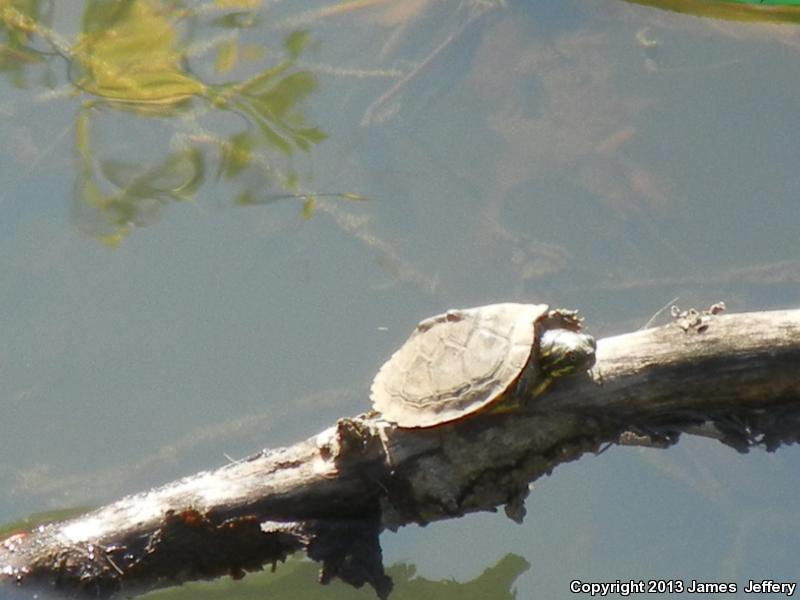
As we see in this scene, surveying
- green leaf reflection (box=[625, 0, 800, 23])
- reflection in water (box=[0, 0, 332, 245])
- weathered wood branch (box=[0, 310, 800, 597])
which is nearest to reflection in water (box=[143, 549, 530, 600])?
weathered wood branch (box=[0, 310, 800, 597])

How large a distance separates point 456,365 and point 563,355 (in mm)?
259

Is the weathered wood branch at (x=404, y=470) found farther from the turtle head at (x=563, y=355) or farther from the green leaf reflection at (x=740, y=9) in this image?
the green leaf reflection at (x=740, y=9)

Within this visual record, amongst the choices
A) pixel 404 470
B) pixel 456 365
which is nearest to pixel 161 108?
pixel 456 365

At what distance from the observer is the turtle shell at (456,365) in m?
1.86

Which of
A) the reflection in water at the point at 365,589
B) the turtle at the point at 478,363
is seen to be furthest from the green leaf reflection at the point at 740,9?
the reflection in water at the point at 365,589

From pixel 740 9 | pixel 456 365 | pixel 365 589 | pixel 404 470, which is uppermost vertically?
pixel 740 9

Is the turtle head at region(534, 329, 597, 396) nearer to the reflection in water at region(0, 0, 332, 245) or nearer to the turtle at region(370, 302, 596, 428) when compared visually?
the turtle at region(370, 302, 596, 428)

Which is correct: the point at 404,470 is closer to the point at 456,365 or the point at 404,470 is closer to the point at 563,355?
the point at 456,365

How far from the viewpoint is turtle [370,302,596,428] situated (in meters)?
1.85

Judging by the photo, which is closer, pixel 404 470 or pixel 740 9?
pixel 404 470

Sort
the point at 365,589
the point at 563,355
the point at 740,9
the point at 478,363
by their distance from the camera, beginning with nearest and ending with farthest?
the point at 563,355 → the point at 478,363 → the point at 365,589 → the point at 740,9

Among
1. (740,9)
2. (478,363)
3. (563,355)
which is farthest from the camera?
(740,9)

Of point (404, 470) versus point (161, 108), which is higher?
point (161, 108)

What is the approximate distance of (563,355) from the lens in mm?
1848
